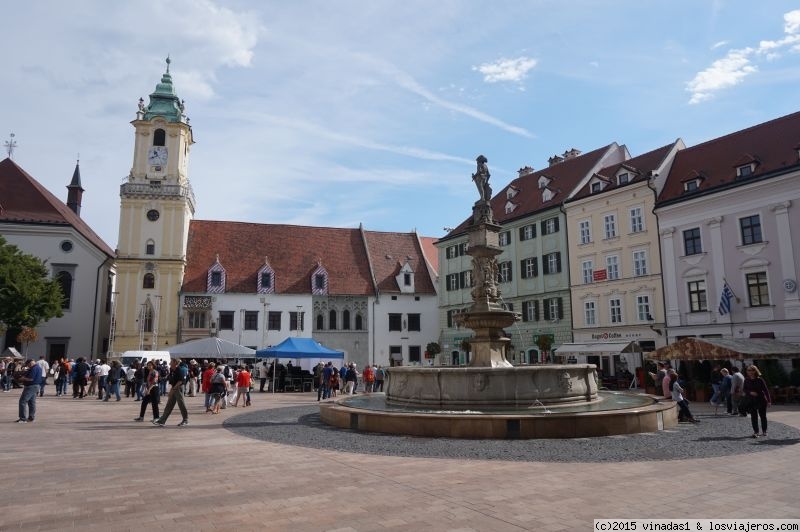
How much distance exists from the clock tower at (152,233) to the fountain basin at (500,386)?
37750 mm

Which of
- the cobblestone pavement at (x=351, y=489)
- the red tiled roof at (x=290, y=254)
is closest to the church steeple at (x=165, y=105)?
the red tiled roof at (x=290, y=254)

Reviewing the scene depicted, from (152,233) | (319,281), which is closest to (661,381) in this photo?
(319,281)

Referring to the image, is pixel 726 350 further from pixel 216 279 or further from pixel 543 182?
pixel 216 279

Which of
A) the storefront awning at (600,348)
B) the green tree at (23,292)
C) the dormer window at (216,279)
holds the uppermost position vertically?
the dormer window at (216,279)

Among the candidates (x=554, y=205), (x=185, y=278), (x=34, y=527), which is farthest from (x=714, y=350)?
(x=185, y=278)

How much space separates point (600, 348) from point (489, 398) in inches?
861

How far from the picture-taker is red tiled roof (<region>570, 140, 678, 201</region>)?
3550cm

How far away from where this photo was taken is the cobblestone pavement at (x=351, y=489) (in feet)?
19.3

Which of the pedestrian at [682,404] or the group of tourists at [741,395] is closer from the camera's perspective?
the group of tourists at [741,395]

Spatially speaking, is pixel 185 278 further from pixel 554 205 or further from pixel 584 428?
pixel 584 428

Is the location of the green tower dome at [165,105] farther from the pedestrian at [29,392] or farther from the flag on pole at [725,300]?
the flag on pole at [725,300]

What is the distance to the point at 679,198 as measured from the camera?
1275 inches

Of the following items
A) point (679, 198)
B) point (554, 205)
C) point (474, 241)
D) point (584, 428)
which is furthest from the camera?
point (554, 205)

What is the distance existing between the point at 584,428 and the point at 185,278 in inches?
1730
